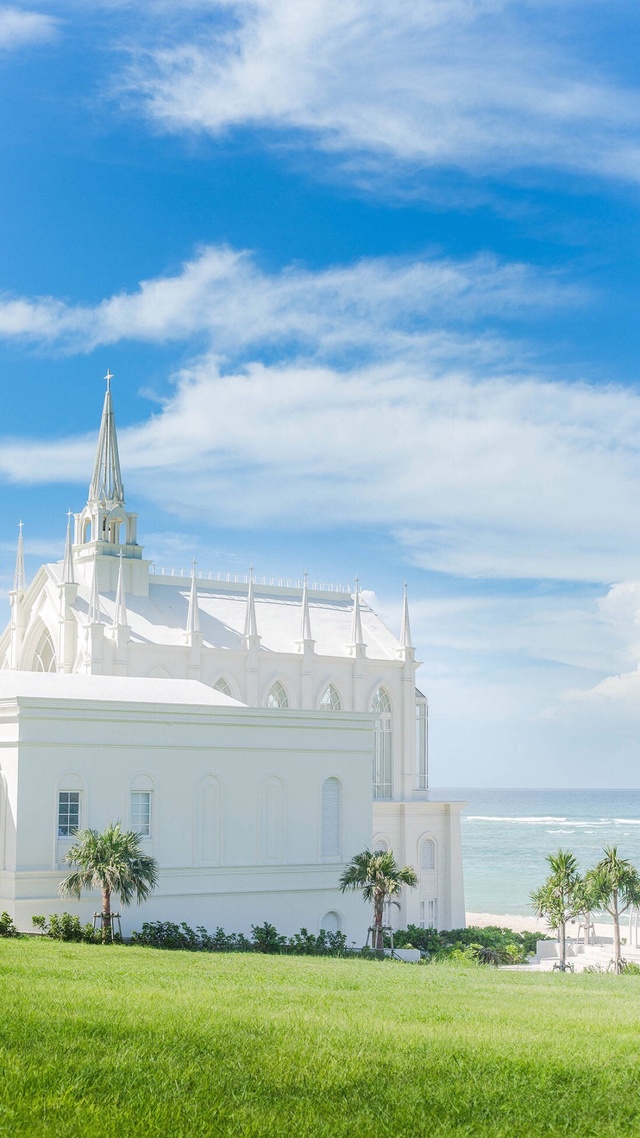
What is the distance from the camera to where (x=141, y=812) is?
3384 centimetres

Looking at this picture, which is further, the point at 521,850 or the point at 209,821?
the point at 521,850

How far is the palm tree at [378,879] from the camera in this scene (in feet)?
116

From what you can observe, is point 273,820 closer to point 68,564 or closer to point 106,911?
point 106,911

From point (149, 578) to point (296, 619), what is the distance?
760cm

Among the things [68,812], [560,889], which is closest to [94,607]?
[68,812]

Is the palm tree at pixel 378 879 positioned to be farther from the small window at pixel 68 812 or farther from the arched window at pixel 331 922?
the small window at pixel 68 812

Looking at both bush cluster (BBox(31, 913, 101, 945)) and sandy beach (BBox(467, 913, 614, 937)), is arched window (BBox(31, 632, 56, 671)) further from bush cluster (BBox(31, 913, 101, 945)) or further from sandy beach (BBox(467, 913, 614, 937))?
sandy beach (BBox(467, 913, 614, 937))

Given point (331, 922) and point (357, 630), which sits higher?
point (357, 630)

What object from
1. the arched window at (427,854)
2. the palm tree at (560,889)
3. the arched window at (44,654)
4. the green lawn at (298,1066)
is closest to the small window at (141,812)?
the palm tree at (560,889)

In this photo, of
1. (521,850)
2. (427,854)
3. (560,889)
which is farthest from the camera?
(521,850)

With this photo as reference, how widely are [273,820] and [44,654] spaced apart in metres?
21.5

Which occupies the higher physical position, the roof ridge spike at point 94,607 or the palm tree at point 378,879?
the roof ridge spike at point 94,607

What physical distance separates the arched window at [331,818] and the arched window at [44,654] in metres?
20.1

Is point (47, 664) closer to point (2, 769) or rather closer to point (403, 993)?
point (2, 769)
